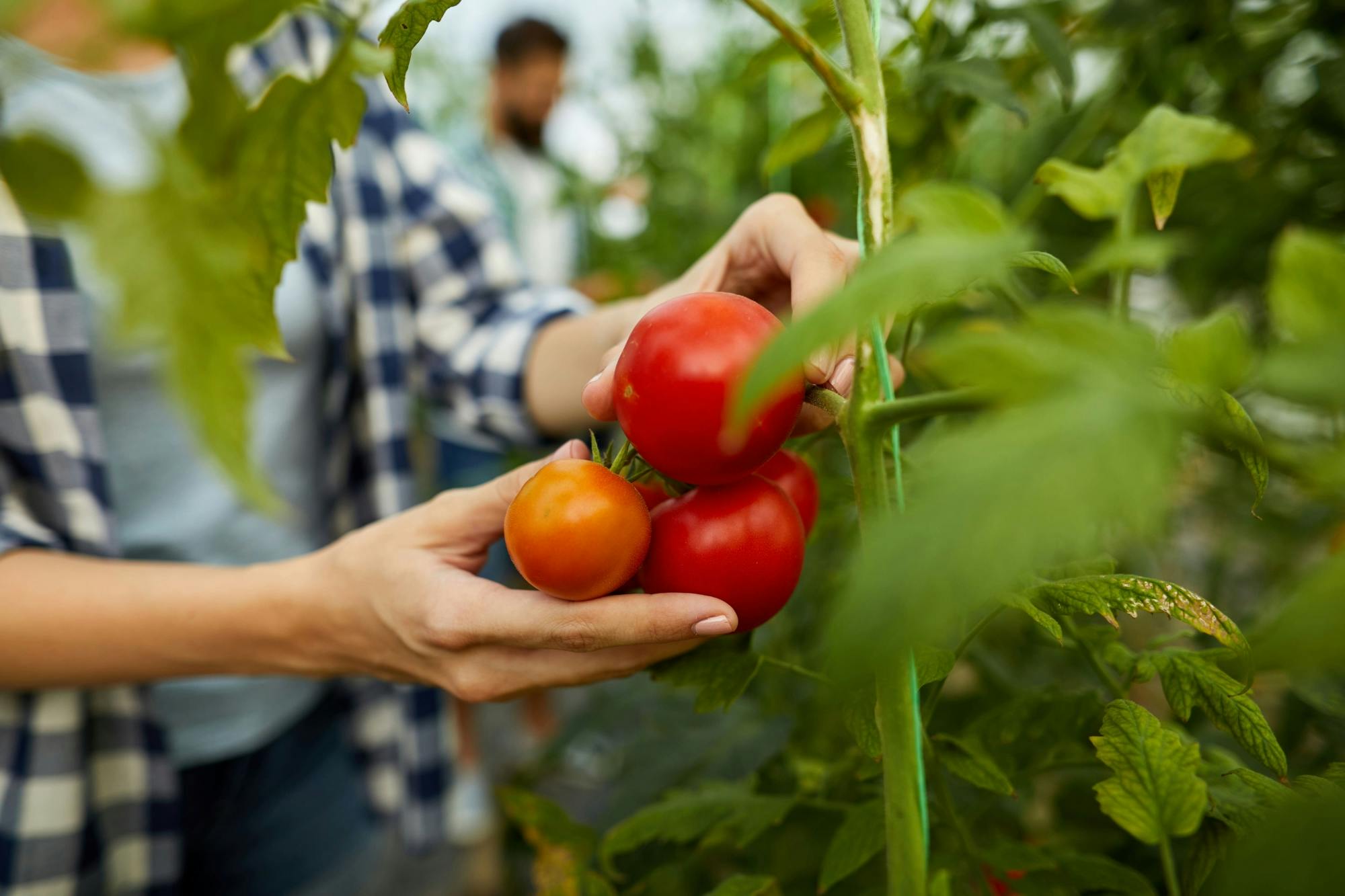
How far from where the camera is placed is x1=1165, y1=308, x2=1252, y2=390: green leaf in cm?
20

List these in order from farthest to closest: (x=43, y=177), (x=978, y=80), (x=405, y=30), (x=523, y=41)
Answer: (x=523, y=41), (x=978, y=80), (x=405, y=30), (x=43, y=177)

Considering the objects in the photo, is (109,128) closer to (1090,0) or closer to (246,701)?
(246,701)

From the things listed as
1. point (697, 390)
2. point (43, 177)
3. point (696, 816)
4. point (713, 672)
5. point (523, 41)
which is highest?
point (523, 41)

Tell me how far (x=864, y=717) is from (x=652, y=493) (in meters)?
0.18

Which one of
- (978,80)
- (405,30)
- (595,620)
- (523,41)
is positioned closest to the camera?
(405,30)

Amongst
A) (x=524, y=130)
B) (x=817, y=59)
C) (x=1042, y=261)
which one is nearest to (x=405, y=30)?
(x=817, y=59)

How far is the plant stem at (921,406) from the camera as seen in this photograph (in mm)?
245

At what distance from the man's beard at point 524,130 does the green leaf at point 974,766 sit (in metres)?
2.11

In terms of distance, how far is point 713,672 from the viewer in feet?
1.37

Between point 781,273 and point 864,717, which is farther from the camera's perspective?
point 781,273

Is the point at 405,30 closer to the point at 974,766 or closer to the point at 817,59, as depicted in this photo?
the point at 817,59

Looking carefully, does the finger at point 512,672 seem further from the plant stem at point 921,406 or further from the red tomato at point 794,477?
the plant stem at point 921,406

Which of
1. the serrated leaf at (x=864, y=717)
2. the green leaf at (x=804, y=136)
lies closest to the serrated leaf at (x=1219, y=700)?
the serrated leaf at (x=864, y=717)

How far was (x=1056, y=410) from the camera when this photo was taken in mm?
174
